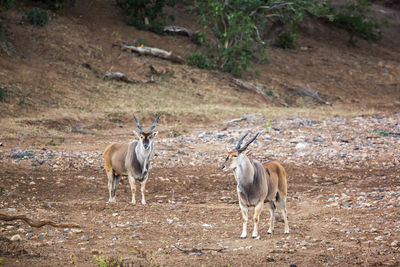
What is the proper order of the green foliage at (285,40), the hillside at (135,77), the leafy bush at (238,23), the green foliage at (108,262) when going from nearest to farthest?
the green foliage at (108,262)
the hillside at (135,77)
the leafy bush at (238,23)
the green foliage at (285,40)

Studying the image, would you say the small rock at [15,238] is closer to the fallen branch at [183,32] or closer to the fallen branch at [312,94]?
the fallen branch at [312,94]

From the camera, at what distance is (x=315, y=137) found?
14.0 m

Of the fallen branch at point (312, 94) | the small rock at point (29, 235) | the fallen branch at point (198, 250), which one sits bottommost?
the fallen branch at point (312, 94)

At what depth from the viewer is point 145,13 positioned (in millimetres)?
28031

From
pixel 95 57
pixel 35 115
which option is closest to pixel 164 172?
pixel 35 115

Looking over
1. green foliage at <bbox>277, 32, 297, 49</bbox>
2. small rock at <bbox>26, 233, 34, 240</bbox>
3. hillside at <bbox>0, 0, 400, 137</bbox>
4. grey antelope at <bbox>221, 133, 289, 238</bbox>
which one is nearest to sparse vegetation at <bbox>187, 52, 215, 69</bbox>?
hillside at <bbox>0, 0, 400, 137</bbox>

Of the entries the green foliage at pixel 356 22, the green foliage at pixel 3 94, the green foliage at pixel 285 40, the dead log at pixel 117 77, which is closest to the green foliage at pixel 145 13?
the dead log at pixel 117 77

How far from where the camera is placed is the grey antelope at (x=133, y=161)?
29.6 feet

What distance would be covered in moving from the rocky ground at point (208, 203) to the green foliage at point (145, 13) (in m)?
13.2

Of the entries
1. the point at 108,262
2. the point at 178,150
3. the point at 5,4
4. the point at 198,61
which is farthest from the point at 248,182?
the point at 198,61

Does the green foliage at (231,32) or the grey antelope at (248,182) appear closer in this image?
the grey antelope at (248,182)

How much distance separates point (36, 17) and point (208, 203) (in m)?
17.0

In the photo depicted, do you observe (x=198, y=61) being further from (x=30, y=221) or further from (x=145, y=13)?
(x=30, y=221)

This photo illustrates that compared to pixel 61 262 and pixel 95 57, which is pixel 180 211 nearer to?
pixel 61 262
